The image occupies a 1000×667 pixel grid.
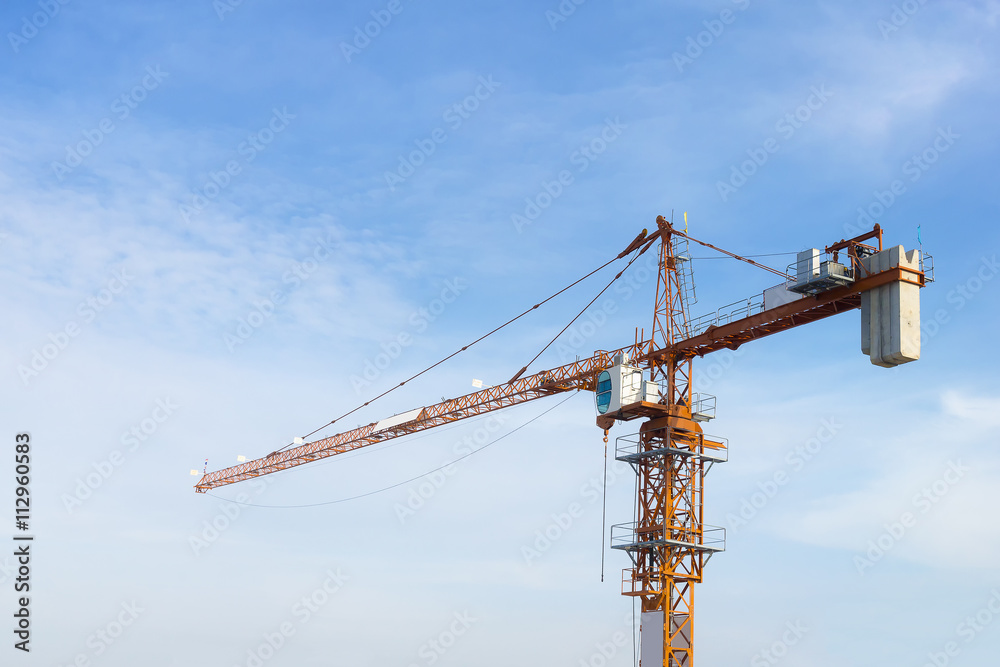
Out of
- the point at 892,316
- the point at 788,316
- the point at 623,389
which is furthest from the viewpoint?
the point at 623,389

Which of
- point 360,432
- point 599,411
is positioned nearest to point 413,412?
point 360,432

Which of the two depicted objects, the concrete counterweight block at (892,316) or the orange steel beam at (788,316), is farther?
the orange steel beam at (788,316)

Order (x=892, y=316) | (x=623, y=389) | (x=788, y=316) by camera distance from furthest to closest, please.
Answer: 1. (x=623, y=389)
2. (x=788, y=316)
3. (x=892, y=316)

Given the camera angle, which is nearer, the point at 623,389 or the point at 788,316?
the point at 788,316

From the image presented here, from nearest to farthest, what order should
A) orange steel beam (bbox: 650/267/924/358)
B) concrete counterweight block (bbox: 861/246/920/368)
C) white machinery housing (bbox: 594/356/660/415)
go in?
concrete counterweight block (bbox: 861/246/920/368) → orange steel beam (bbox: 650/267/924/358) → white machinery housing (bbox: 594/356/660/415)

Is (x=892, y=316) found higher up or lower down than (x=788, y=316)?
lower down

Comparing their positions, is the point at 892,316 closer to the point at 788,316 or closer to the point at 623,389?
the point at 788,316

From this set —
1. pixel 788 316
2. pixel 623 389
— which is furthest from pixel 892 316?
pixel 623 389

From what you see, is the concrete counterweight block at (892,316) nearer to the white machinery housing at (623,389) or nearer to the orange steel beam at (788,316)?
the orange steel beam at (788,316)

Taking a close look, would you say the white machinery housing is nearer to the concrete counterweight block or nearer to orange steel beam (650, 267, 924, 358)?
orange steel beam (650, 267, 924, 358)

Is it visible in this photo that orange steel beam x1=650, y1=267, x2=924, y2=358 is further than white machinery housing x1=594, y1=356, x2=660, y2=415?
No

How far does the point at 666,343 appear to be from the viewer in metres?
74.8

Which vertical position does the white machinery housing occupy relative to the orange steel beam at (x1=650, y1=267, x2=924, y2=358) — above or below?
below

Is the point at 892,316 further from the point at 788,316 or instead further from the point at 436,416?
the point at 436,416
